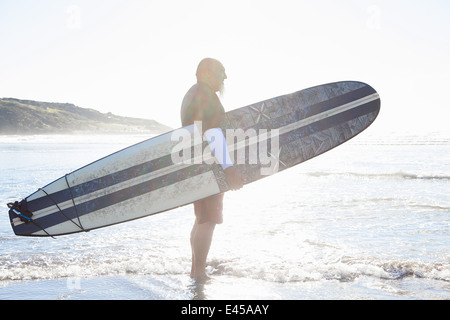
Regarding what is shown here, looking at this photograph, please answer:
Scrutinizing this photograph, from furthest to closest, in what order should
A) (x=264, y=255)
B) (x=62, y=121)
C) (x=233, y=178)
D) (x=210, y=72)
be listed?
(x=62, y=121) → (x=264, y=255) → (x=210, y=72) → (x=233, y=178)

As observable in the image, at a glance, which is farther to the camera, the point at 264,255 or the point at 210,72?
the point at 264,255

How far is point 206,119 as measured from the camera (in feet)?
9.08

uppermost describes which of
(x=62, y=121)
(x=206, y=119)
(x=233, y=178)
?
(x=62, y=121)

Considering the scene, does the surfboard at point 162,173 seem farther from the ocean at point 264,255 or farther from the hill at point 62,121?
the hill at point 62,121

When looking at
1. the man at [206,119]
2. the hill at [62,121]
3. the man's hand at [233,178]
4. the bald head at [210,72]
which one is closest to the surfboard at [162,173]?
the man at [206,119]

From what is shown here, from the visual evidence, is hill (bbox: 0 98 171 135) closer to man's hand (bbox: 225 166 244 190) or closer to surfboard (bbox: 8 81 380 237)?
surfboard (bbox: 8 81 380 237)

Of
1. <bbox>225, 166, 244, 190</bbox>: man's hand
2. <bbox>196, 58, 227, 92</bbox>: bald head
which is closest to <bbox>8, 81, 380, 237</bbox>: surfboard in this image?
<bbox>225, 166, 244, 190</bbox>: man's hand

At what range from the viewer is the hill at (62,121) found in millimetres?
79562

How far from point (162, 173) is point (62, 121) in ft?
292

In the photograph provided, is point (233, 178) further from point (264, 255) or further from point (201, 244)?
point (264, 255)

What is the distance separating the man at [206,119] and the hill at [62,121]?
75109 mm

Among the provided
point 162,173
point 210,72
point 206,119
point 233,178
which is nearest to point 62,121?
point 162,173
